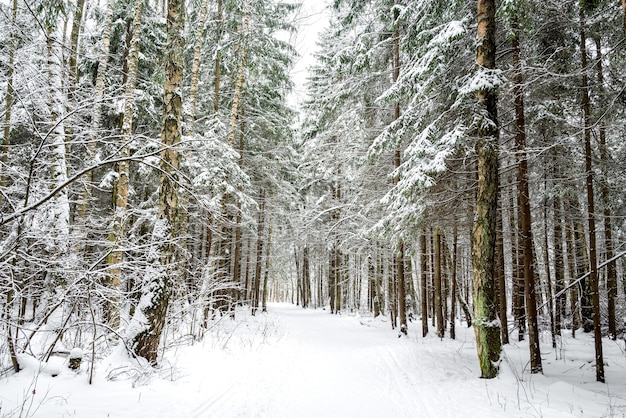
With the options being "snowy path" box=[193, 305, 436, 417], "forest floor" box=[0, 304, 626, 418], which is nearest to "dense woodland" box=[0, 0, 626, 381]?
"forest floor" box=[0, 304, 626, 418]

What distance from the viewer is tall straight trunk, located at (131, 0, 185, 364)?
17.7 ft

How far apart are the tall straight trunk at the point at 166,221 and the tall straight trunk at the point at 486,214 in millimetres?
5682

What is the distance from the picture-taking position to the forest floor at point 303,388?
4.07 m

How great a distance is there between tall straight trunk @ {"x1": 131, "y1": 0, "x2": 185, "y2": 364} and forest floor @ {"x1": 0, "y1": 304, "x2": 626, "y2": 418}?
50 cm

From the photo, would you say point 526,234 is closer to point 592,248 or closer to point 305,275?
point 592,248

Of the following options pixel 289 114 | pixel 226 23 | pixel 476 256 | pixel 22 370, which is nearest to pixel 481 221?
pixel 476 256

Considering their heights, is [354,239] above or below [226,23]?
below

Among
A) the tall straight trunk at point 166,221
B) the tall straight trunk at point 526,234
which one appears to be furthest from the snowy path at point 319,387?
the tall straight trunk at point 526,234

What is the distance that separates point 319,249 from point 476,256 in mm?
17546

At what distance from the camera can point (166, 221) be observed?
5859 millimetres

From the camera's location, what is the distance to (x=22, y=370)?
429 centimetres

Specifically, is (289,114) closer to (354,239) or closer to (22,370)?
(354,239)

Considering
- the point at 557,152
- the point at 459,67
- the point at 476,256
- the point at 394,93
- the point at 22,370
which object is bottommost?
the point at 22,370

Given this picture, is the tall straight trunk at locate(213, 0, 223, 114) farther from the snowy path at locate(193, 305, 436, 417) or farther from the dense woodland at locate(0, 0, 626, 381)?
the snowy path at locate(193, 305, 436, 417)
